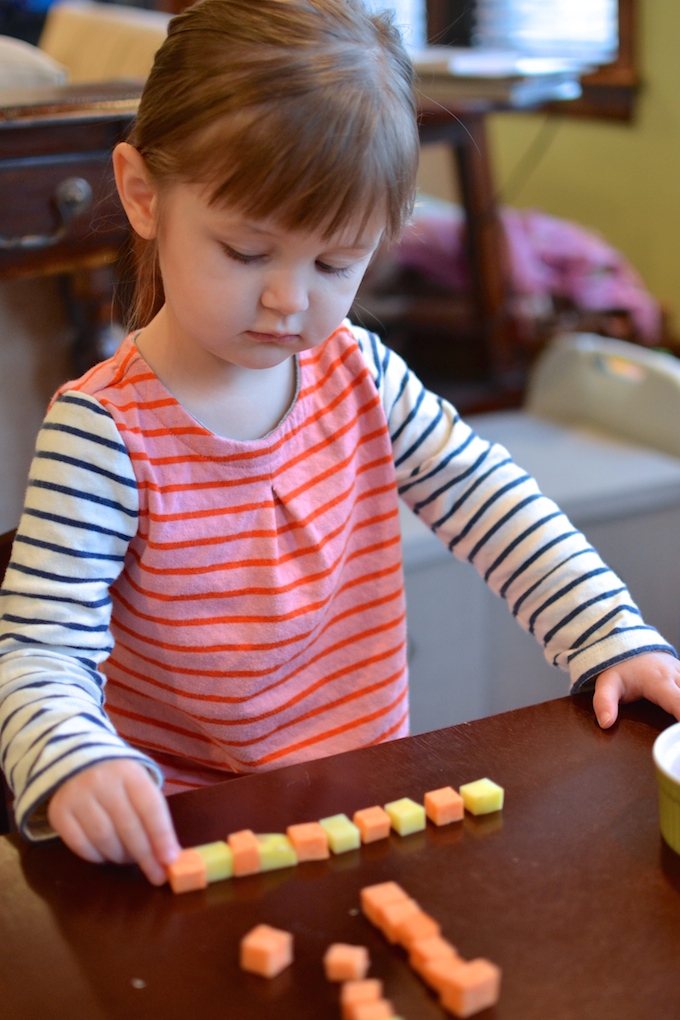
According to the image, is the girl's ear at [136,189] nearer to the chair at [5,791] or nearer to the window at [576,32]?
the chair at [5,791]

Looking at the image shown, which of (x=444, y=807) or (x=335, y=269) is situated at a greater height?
(x=335, y=269)

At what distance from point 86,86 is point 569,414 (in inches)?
39.2

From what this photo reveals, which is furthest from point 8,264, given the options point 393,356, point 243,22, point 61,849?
point 61,849

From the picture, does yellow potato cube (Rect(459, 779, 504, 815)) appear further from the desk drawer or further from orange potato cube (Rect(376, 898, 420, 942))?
the desk drawer

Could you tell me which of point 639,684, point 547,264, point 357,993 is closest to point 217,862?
point 357,993

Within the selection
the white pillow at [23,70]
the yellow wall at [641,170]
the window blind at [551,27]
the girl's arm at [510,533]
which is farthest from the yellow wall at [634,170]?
the girl's arm at [510,533]

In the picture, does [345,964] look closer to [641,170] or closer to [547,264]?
[547,264]

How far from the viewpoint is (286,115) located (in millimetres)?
699

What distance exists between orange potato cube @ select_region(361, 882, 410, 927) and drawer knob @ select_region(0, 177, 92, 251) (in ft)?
3.61

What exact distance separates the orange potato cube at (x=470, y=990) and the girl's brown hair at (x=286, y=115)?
1.43 ft

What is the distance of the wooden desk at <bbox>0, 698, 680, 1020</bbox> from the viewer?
1.68 ft

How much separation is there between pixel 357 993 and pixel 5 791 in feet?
1.52

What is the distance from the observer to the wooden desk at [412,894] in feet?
1.68

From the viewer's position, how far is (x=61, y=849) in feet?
2.06
